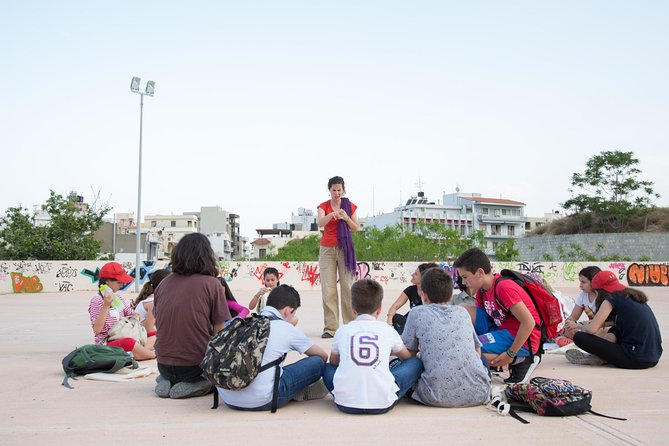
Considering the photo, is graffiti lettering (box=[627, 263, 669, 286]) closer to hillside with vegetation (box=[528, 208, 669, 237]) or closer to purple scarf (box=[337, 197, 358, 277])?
hillside with vegetation (box=[528, 208, 669, 237])

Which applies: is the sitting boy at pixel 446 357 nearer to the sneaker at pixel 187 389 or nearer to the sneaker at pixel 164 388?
the sneaker at pixel 187 389

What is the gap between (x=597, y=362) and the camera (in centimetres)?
636

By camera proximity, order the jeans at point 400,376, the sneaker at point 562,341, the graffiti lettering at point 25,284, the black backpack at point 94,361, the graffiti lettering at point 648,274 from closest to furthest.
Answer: the jeans at point 400,376 < the black backpack at point 94,361 < the sneaker at point 562,341 < the graffiti lettering at point 25,284 < the graffiti lettering at point 648,274

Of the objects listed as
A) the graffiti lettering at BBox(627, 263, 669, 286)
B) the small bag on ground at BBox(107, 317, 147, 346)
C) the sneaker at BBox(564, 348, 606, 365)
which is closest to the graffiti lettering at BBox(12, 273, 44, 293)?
the small bag on ground at BBox(107, 317, 147, 346)

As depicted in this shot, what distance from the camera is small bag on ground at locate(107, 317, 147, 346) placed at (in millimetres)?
6340

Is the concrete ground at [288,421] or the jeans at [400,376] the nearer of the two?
the concrete ground at [288,421]

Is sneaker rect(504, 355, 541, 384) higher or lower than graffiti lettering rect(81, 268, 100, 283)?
lower

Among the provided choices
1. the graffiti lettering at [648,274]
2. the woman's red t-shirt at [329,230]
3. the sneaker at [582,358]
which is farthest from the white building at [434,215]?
the sneaker at [582,358]

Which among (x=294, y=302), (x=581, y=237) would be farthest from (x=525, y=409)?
(x=581, y=237)

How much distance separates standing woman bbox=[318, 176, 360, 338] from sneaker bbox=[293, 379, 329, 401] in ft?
12.3

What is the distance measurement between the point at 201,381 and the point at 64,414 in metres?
1.04

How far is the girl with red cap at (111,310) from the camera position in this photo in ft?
20.0

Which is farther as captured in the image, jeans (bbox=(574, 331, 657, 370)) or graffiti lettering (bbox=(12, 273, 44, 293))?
graffiti lettering (bbox=(12, 273, 44, 293))

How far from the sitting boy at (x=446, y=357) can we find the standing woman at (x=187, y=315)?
1.59 metres
